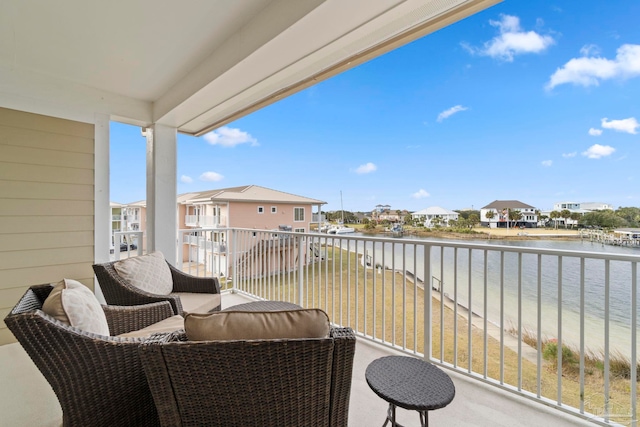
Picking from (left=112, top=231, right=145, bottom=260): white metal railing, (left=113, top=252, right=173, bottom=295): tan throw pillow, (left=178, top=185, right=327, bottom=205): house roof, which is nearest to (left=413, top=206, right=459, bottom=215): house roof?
(left=113, top=252, right=173, bottom=295): tan throw pillow

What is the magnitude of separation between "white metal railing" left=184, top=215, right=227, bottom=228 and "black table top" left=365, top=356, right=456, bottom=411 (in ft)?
23.6

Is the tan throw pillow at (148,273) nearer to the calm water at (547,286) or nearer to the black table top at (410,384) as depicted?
the black table top at (410,384)

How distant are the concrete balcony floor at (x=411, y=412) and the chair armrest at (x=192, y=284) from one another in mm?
1162

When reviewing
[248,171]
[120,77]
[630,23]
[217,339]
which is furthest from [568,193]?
[248,171]

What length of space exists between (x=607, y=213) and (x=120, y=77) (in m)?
4.62

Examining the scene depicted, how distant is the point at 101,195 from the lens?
3.26 m

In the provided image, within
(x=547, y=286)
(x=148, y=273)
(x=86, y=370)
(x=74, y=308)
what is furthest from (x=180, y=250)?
(x=547, y=286)

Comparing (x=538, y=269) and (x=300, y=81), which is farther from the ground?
(x=300, y=81)

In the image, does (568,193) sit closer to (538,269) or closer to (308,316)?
(538,269)

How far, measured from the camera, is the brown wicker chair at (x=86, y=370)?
3.80 feet

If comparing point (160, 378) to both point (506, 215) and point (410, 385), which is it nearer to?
point (410, 385)

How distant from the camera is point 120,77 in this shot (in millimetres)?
2998

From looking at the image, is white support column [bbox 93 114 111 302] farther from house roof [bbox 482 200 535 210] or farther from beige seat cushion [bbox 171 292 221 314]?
house roof [bbox 482 200 535 210]

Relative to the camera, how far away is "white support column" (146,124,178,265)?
3.66 m
